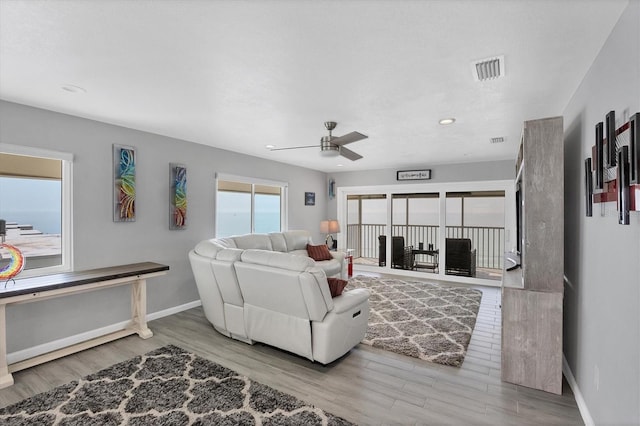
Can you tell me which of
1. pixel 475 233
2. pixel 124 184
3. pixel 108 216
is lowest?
pixel 475 233

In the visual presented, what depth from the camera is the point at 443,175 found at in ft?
22.6

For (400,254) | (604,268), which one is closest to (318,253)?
(400,254)

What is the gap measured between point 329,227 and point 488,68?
5661 millimetres

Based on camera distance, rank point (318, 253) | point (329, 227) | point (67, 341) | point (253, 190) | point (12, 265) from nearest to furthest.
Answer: point (12, 265), point (67, 341), point (253, 190), point (318, 253), point (329, 227)

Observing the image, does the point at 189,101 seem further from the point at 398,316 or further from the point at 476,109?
the point at 398,316

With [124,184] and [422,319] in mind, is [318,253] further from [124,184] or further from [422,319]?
[124,184]

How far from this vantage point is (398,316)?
4.39m

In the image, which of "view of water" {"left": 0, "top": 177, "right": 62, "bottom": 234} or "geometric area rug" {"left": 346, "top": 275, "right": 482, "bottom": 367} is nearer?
"view of water" {"left": 0, "top": 177, "right": 62, "bottom": 234}

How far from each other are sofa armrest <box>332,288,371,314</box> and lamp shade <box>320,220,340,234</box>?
4.28 m

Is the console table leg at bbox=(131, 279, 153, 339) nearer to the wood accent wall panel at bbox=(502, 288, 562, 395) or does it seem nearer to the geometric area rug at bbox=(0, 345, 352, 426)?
the geometric area rug at bbox=(0, 345, 352, 426)

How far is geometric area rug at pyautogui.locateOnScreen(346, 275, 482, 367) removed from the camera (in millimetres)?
3408

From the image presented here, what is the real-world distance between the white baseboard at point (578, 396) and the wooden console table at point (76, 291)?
4.18 metres

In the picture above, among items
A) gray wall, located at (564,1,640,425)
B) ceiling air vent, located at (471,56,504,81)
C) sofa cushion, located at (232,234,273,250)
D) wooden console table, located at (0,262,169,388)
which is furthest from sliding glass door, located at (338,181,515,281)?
wooden console table, located at (0,262,169,388)

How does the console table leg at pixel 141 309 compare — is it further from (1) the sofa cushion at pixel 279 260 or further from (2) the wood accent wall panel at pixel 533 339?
(2) the wood accent wall panel at pixel 533 339
